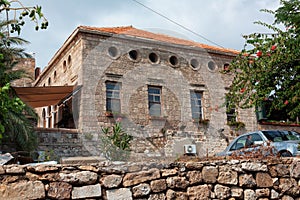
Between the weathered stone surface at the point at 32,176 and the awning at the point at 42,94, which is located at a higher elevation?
the awning at the point at 42,94

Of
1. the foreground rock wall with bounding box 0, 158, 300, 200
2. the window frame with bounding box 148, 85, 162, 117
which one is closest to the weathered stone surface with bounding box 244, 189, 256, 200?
the foreground rock wall with bounding box 0, 158, 300, 200

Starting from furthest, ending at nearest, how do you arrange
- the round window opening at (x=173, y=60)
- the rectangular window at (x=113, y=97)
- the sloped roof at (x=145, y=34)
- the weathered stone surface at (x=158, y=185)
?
1. the round window opening at (x=173, y=60)
2. the sloped roof at (x=145, y=34)
3. the rectangular window at (x=113, y=97)
4. the weathered stone surface at (x=158, y=185)

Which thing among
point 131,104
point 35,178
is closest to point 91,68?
point 131,104

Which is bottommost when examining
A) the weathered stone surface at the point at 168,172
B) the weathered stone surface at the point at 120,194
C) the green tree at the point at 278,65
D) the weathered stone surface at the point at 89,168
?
the weathered stone surface at the point at 120,194

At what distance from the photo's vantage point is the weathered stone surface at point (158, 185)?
4039 millimetres

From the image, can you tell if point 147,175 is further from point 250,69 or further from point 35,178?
point 250,69

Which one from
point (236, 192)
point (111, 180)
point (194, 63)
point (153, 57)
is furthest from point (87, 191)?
point (194, 63)

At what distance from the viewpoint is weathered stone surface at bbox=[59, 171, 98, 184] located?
144 inches

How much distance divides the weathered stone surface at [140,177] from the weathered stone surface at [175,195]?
22cm

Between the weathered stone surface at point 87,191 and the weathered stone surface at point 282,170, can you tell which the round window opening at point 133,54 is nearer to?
the weathered stone surface at point 282,170

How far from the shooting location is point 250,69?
27.5ft

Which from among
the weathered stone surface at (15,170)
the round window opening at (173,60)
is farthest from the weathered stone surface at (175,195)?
the round window opening at (173,60)

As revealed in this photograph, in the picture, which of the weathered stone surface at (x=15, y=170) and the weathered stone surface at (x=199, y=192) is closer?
the weathered stone surface at (x=15, y=170)

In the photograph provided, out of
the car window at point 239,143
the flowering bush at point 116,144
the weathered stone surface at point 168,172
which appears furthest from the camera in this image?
the flowering bush at point 116,144
